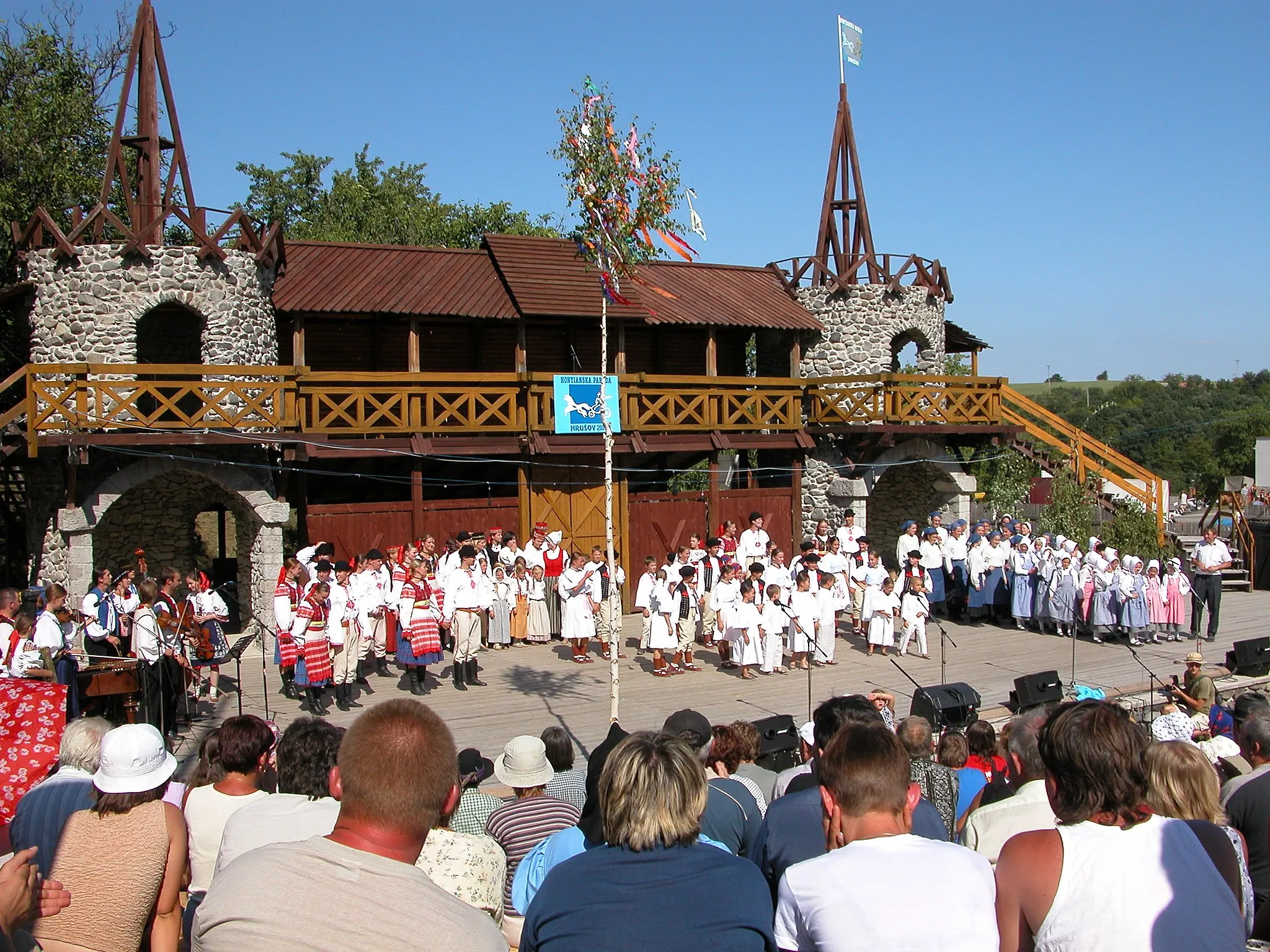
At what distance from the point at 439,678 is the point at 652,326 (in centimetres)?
1007

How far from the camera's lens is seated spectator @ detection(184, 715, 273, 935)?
4645 millimetres

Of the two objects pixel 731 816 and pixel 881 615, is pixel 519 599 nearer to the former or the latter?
pixel 881 615

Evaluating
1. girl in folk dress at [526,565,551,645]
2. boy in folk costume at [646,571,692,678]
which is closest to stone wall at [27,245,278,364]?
girl in folk dress at [526,565,551,645]

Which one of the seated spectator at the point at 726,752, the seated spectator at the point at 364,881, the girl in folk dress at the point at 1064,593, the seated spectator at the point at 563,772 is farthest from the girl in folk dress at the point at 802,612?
the seated spectator at the point at 364,881

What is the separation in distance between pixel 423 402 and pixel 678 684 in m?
7.43

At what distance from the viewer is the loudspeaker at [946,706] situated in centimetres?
925

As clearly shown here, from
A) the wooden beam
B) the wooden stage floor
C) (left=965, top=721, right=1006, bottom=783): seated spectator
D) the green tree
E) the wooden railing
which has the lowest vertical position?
the wooden stage floor

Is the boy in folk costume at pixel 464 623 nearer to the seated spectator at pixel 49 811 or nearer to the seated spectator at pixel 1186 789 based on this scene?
the seated spectator at pixel 49 811

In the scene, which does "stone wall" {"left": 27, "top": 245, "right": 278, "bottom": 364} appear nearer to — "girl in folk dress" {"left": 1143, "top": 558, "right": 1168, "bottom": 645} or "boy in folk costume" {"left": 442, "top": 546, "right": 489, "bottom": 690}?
"boy in folk costume" {"left": 442, "top": 546, "right": 489, "bottom": 690}

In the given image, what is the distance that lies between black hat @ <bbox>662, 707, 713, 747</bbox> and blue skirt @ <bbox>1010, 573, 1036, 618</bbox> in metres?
12.5

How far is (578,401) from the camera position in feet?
59.2

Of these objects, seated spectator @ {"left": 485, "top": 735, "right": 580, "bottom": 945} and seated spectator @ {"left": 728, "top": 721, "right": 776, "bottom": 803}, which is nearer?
seated spectator @ {"left": 485, "top": 735, "right": 580, "bottom": 945}

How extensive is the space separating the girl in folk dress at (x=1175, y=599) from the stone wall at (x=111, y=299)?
1472 cm

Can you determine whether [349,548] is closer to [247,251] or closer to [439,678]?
[439,678]
